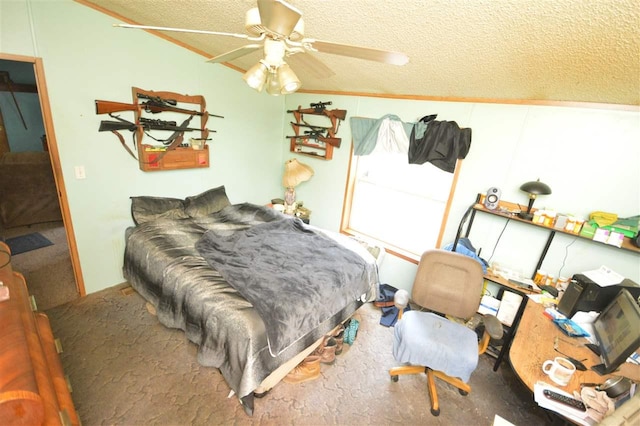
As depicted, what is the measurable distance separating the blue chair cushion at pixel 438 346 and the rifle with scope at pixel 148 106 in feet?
9.93

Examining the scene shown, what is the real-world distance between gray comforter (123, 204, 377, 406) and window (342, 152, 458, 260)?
32.5 inches

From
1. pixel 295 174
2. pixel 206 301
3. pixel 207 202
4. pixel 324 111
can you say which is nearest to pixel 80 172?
pixel 207 202

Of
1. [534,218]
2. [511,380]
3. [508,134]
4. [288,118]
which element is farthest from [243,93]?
[511,380]

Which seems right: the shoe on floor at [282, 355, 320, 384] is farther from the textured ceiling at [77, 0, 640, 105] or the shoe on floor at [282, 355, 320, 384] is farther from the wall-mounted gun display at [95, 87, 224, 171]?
the wall-mounted gun display at [95, 87, 224, 171]

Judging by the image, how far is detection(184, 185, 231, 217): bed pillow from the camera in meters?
3.04

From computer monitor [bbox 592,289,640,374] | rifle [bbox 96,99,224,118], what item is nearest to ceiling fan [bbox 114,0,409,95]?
rifle [bbox 96,99,224,118]

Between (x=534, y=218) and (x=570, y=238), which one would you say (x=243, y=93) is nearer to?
(x=534, y=218)

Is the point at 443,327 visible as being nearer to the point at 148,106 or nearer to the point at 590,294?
the point at 590,294

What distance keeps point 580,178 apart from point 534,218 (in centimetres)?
46

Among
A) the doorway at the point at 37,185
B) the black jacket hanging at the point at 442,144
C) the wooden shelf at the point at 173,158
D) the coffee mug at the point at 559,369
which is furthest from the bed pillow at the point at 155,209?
the coffee mug at the point at 559,369

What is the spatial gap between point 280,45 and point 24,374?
1542mm

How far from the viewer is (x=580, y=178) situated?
6.68 ft

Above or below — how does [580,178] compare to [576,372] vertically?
above

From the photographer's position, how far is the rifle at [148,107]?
2.33 metres
